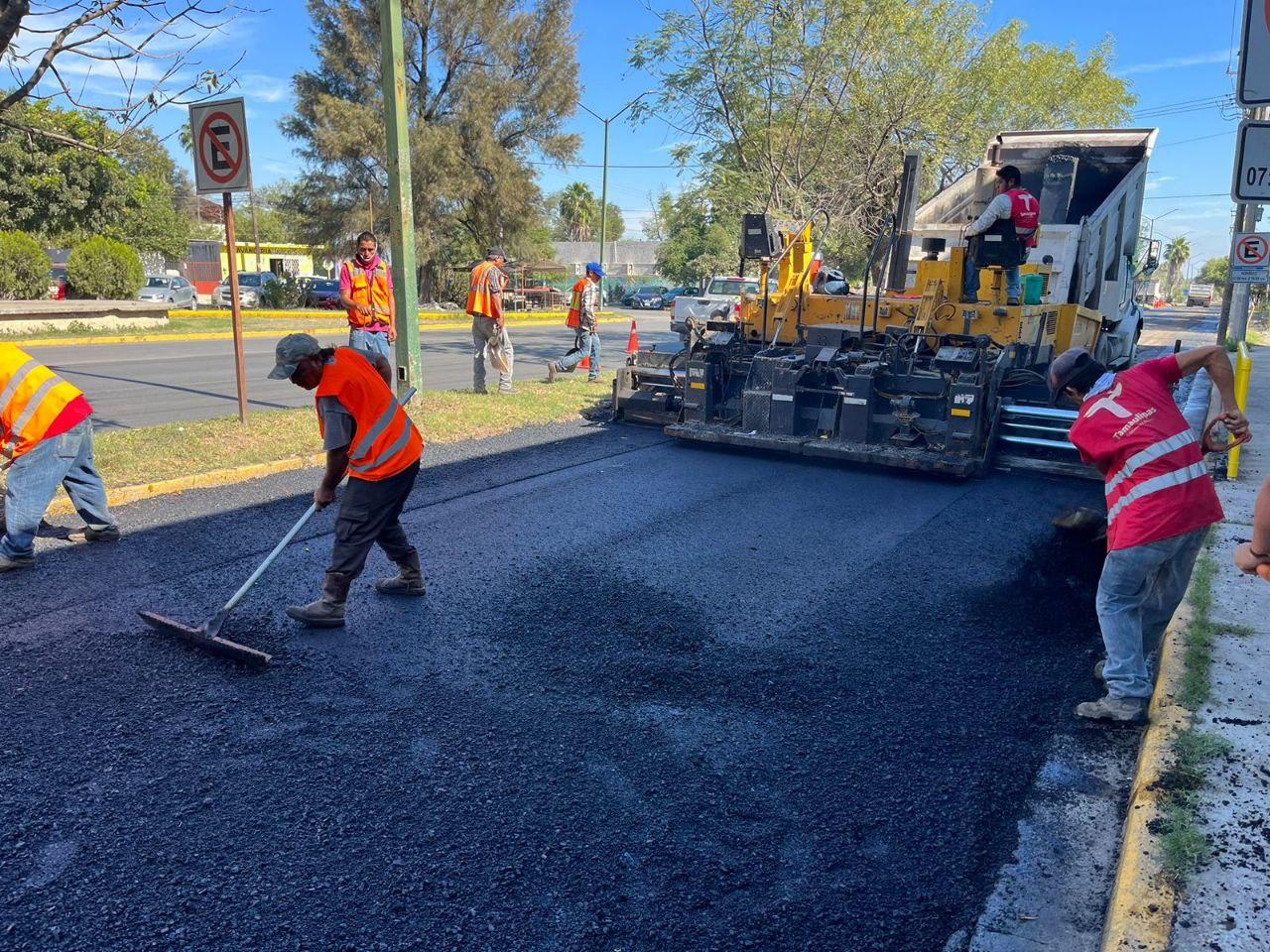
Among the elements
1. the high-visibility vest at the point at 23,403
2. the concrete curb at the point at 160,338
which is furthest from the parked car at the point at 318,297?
the high-visibility vest at the point at 23,403

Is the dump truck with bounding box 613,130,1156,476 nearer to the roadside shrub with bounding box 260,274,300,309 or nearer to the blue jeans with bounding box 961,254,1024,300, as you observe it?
the blue jeans with bounding box 961,254,1024,300

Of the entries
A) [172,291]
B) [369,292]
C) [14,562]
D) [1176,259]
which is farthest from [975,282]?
[1176,259]

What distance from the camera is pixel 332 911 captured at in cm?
265

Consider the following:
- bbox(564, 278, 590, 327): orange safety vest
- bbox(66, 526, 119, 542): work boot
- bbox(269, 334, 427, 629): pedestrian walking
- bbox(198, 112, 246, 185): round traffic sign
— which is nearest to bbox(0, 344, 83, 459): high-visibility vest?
bbox(66, 526, 119, 542): work boot

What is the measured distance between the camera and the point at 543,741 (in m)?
3.59

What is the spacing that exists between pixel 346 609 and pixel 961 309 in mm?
6103

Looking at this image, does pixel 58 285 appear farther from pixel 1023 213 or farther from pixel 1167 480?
pixel 1167 480

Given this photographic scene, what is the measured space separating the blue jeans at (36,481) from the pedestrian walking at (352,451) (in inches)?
64.8

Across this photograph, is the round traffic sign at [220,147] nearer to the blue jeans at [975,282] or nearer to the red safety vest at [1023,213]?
the blue jeans at [975,282]

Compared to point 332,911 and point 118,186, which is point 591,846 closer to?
point 332,911

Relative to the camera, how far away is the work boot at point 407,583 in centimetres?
504

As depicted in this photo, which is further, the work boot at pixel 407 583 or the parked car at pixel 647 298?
the parked car at pixel 647 298

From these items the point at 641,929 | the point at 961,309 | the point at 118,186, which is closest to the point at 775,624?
the point at 641,929

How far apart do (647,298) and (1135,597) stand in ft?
157
